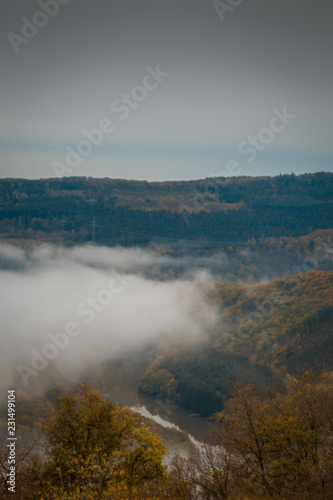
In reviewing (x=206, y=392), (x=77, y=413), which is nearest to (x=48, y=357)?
(x=206, y=392)

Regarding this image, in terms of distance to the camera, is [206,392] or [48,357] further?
[48,357]

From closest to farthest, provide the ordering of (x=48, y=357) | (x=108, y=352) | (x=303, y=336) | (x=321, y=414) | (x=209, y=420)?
1. (x=321, y=414)
2. (x=209, y=420)
3. (x=303, y=336)
4. (x=48, y=357)
5. (x=108, y=352)

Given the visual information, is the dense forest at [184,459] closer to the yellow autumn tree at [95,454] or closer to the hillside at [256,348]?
the yellow autumn tree at [95,454]

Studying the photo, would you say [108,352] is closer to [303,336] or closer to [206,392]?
[206,392]

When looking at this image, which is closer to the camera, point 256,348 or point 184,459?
point 184,459

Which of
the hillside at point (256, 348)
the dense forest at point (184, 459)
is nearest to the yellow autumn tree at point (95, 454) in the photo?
the dense forest at point (184, 459)

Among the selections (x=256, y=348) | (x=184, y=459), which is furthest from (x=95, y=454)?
(x=256, y=348)

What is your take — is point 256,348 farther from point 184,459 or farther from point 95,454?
point 95,454

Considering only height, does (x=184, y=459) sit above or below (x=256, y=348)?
above

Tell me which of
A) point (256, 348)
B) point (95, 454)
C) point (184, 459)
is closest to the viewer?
point (95, 454)
